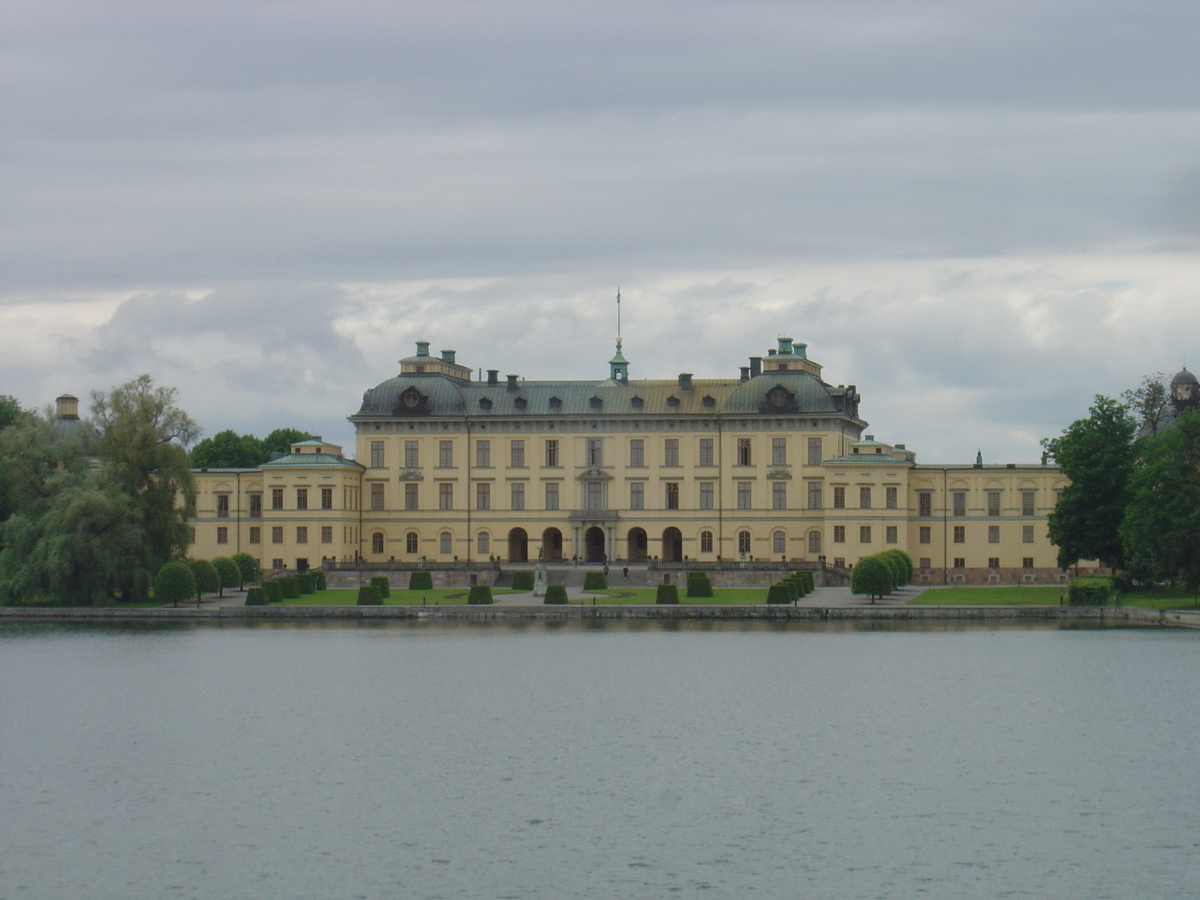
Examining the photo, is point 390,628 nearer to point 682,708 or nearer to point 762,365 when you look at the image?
point 682,708

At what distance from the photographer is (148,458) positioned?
6712 centimetres

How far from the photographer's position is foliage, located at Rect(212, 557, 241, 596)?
75.5 meters

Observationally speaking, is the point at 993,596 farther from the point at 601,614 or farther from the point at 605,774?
the point at 605,774

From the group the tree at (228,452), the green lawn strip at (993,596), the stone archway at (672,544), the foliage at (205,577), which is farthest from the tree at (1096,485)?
the tree at (228,452)

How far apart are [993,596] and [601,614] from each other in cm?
1747

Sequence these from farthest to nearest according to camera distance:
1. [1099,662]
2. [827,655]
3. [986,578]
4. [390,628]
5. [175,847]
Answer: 1. [986,578]
2. [390,628]
3. [827,655]
4. [1099,662]
5. [175,847]

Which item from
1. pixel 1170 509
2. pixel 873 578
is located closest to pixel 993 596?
pixel 873 578

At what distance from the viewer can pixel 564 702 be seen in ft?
133

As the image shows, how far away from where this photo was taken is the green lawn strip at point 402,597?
2783 inches

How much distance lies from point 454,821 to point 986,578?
202 ft

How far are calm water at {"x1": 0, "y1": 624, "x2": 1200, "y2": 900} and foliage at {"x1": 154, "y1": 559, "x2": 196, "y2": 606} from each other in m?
13.6

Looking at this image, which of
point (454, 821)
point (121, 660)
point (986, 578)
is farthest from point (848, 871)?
point (986, 578)

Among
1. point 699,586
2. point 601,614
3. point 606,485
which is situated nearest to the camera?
point 601,614

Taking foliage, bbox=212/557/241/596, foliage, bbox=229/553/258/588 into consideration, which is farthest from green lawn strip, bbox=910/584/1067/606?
foliage, bbox=229/553/258/588
